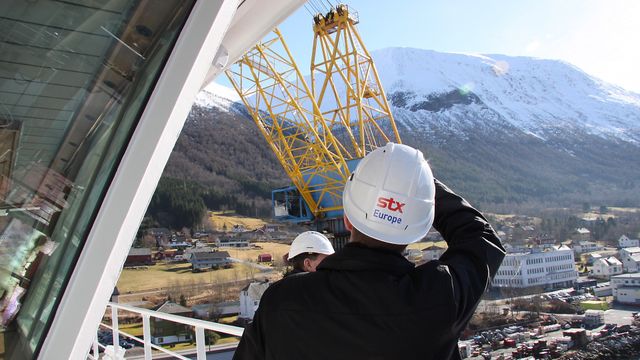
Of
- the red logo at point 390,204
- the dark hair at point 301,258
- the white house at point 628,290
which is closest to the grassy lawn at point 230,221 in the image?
the white house at point 628,290

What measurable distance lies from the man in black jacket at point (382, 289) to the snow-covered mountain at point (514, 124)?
129 ft

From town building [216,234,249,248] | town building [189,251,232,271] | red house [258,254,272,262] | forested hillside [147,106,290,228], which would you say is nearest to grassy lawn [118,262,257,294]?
town building [189,251,232,271]

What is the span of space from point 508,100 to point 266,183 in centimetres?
13007

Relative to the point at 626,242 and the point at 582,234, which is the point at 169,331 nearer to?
the point at 626,242

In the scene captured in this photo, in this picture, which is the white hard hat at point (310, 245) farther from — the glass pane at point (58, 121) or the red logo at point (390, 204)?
the red logo at point (390, 204)

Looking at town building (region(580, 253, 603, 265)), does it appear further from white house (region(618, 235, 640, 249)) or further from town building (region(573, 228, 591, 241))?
town building (region(573, 228, 591, 241))

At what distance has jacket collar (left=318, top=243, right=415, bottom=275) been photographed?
34.2 inches

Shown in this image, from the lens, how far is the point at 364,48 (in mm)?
16938

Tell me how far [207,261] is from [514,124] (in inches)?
4115

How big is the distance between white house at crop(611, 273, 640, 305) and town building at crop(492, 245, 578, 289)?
4040 mm

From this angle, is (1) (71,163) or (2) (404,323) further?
(1) (71,163)

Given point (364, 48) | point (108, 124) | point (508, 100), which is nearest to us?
point (108, 124)

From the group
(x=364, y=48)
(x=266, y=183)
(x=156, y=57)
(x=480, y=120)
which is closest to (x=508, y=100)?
(x=480, y=120)

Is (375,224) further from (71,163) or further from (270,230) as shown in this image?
(270,230)
